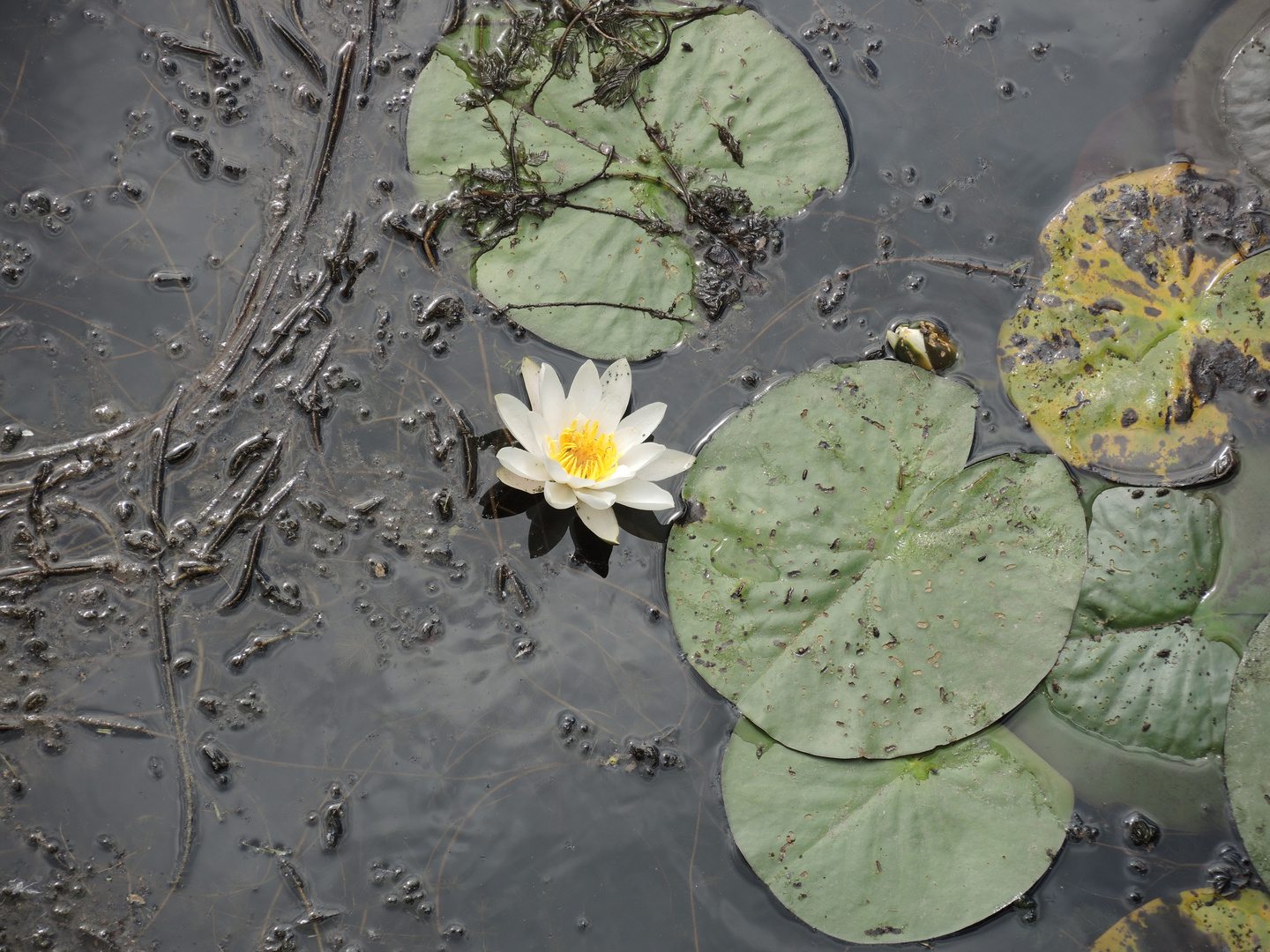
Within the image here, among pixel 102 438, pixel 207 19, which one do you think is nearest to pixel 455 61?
pixel 207 19

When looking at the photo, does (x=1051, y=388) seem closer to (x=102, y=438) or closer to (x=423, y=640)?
(x=423, y=640)

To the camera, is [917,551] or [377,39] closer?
[917,551]

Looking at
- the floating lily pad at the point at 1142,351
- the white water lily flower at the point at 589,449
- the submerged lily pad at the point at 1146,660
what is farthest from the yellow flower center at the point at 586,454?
the submerged lily pad at the point at 1146,660

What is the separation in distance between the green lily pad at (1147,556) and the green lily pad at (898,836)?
0.68 m

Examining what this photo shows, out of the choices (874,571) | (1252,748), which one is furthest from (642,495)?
(1252,748)

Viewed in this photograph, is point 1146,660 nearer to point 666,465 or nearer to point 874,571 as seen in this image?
point 874,571

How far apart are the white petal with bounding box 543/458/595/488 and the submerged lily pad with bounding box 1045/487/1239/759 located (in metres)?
1.84

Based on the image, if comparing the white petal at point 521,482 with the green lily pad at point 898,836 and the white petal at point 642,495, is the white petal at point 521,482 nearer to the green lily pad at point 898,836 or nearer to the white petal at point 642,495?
the white petal at point 642,495

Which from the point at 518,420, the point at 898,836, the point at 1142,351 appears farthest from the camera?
the point at 1142,351

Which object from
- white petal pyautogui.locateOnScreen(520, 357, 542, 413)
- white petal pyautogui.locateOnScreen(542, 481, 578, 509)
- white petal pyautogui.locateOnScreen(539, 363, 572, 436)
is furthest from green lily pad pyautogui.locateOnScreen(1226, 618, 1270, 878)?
white petal pyautogui.locateOnScreen(520, 357, 542, 413)

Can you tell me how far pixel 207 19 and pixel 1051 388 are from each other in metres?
3.75

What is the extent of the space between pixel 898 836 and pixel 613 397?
1.83 m

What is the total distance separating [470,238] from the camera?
3064mm

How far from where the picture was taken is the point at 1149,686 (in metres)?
2.74
